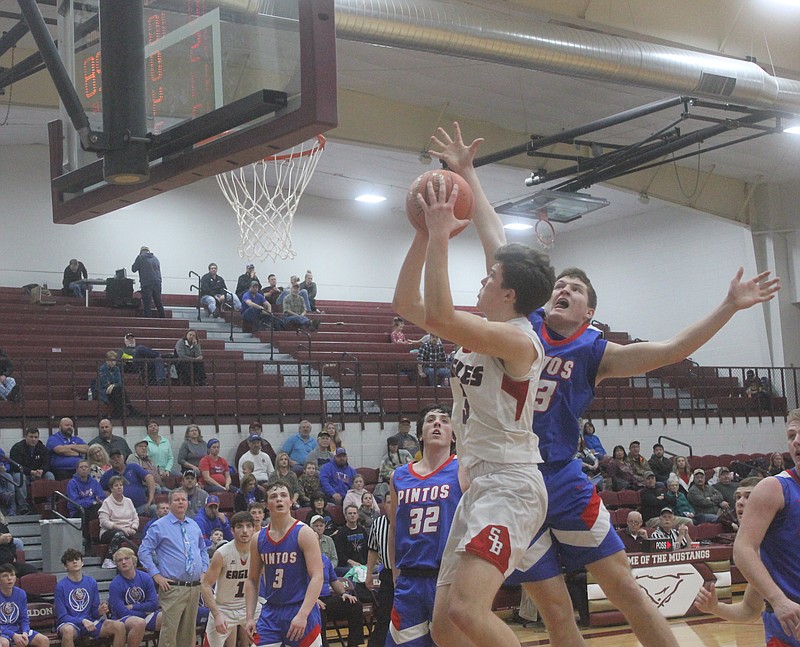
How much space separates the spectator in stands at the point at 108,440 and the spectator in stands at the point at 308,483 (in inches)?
92.5

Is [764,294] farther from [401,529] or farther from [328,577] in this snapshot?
[328,577]

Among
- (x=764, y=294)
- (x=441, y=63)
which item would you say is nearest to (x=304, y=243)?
(x=441, y=63)

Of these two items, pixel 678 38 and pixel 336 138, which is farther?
pixel 336 138

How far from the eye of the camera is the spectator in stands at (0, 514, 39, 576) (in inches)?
396

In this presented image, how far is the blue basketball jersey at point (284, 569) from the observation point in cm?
678

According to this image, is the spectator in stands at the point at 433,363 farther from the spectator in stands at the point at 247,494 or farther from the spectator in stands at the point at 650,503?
the spectator in stands at the point at 247,494

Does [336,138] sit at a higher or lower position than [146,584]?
higher

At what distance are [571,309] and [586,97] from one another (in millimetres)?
14243

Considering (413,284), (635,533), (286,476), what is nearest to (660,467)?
(635,533)

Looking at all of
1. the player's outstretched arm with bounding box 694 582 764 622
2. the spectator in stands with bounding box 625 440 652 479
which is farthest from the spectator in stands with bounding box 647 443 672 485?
the player's outstretched arm with bounding box 694 582 764 622

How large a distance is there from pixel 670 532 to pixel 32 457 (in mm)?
8494

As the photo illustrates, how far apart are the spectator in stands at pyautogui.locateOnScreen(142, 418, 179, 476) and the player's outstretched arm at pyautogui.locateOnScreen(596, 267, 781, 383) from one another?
995cm

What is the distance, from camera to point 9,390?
13703 mm

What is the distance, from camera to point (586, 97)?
17984mm
